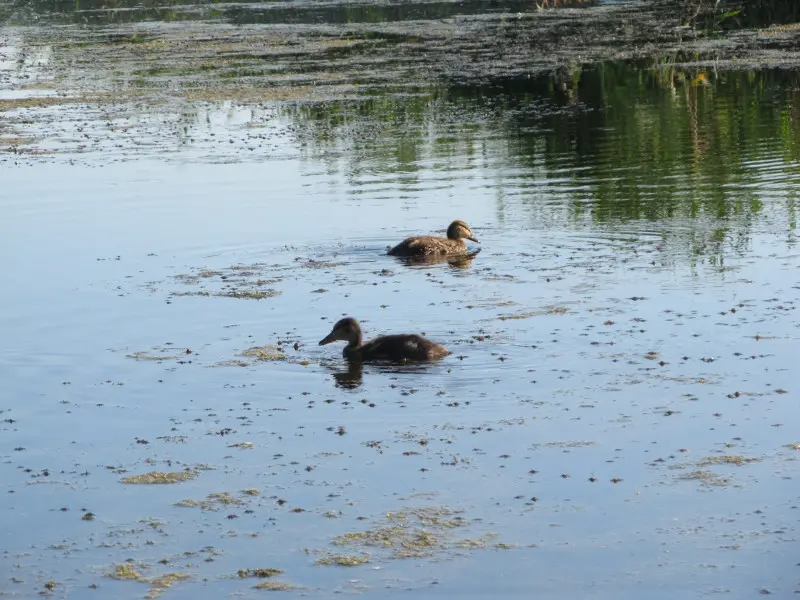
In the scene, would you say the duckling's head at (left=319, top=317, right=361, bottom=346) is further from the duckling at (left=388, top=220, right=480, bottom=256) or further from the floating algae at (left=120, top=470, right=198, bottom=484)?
the duckling at (left=388, top=220, right=480, bottom=256)

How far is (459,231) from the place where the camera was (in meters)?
14.7

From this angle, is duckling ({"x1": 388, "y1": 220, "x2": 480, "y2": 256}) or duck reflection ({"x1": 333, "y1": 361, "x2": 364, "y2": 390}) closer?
duck reflection ({"x1": 333, "y1": 361, "x2": 364, "y2": 390})

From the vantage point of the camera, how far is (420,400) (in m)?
9.89

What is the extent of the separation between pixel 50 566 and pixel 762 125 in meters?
16.2

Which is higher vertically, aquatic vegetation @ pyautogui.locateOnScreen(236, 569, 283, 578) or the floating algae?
the floating algae

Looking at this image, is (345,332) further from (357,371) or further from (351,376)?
(351,376)

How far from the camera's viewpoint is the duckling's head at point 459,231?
14.7 metres

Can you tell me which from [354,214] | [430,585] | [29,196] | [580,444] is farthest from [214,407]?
[29,196]

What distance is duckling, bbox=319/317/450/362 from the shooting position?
422 inches

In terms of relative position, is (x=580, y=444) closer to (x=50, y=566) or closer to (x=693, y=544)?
(x=693, y=544)

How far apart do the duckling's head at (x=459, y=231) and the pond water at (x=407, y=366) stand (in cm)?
41

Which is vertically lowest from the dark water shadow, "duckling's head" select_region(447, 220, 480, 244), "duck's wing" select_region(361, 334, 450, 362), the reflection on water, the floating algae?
the floating algae

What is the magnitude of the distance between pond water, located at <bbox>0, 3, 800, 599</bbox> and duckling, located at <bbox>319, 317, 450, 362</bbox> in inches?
7.7

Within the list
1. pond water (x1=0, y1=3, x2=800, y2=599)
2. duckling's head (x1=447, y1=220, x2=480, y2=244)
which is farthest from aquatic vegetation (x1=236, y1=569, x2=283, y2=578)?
duckling's head (x1=447, y1=220, x2=480, y2=244)
